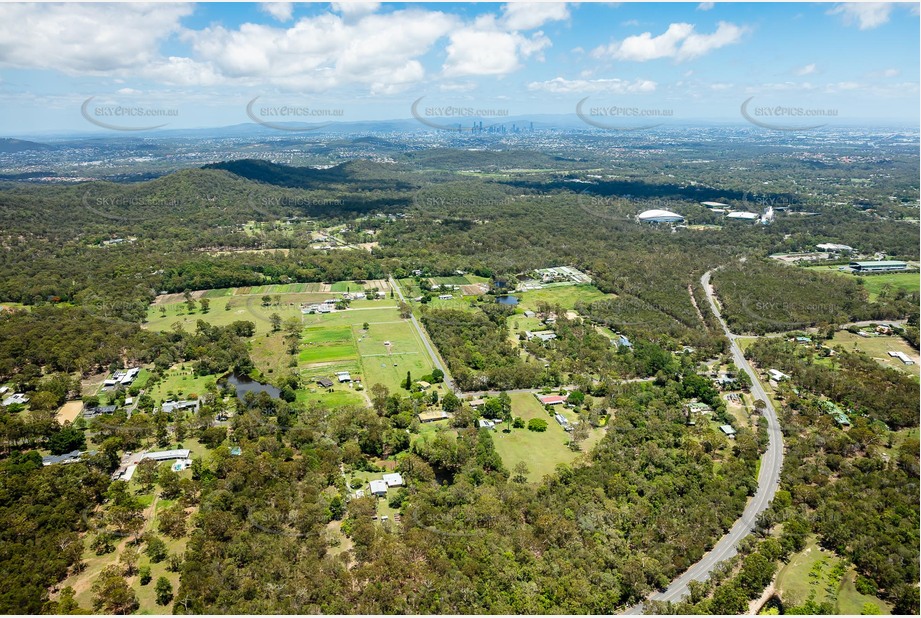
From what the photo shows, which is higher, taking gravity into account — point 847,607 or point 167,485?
point 167,485

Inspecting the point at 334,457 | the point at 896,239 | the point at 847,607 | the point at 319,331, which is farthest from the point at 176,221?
the point at 896,239

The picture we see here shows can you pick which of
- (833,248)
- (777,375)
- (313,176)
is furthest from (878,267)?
(313,176)

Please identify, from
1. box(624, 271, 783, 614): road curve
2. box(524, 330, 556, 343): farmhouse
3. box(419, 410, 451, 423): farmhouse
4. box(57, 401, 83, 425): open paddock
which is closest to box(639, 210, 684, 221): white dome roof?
box(524, 330, 556, 343): farmhouse

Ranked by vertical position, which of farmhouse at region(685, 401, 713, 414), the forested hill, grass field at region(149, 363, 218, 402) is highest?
the forested hill

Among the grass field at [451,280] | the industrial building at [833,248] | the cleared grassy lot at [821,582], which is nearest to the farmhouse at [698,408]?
the cleared grassy lot at [821,582]

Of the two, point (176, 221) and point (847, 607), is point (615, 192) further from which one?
point (847, 607)

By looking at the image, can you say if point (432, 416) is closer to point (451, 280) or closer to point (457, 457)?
point (457, 457)

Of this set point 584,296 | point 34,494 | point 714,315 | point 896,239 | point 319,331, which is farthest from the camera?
point 896,239

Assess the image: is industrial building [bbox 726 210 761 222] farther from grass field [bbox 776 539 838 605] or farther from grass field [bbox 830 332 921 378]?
grass field [bbox 776 539 838 605]
